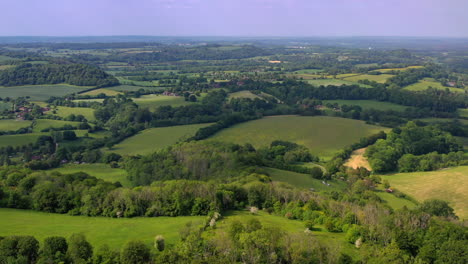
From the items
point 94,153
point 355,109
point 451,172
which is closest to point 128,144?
point 94,153

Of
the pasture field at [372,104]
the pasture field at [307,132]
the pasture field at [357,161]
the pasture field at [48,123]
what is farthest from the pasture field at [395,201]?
the pasture field at [48,123]

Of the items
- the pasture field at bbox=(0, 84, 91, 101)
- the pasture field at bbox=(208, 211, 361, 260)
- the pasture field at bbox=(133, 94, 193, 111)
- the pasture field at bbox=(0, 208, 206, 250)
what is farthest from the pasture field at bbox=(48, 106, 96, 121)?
the pasture field at bbox=(208, 211, 361, 260)

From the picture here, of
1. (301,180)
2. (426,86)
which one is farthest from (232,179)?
(426,86)

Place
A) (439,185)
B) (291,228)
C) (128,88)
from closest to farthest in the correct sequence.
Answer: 1. (291,228)
2. (439,185)
3. (128,88)

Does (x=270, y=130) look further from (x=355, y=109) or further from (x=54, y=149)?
(x=54, y=149)

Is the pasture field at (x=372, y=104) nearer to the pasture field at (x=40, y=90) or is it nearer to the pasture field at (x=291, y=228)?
the pasture field at (x=291, y=228)

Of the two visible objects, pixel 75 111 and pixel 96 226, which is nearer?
pixel 96 226

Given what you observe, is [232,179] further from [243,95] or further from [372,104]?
[372,104]
